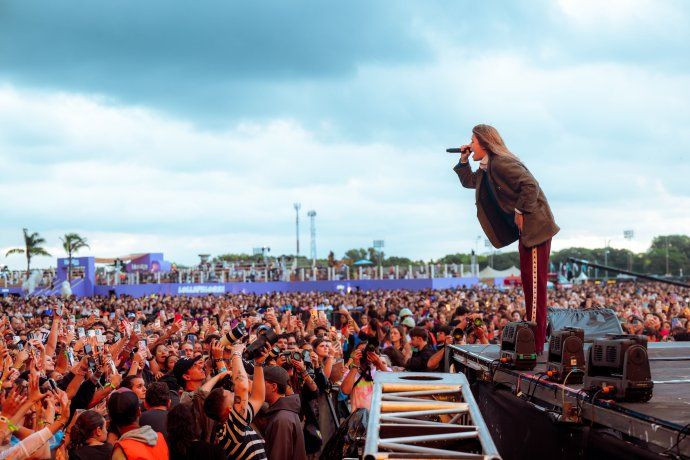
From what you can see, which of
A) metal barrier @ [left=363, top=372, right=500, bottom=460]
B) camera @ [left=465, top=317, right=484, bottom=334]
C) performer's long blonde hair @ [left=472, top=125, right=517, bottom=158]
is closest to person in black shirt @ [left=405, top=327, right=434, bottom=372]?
camera @ [left=465, top=317, right=484, bottom=334]

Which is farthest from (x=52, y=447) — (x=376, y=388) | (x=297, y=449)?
(x=376, y=388)

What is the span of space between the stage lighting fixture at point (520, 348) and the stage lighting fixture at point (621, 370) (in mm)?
1517

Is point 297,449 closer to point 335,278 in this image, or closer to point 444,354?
point 444,354

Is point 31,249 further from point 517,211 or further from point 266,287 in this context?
point 517,211

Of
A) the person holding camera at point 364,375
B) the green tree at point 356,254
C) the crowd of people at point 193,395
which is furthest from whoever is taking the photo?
the green tree at point 356,254

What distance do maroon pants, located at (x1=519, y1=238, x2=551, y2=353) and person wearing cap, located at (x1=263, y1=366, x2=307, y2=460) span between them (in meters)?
2.22

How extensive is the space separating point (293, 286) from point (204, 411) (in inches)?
1609

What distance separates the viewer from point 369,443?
2.58 m

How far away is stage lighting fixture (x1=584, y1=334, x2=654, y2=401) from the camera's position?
145 inches

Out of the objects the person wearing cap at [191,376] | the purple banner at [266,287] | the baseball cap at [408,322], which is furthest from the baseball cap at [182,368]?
the purple banner at [266,287]

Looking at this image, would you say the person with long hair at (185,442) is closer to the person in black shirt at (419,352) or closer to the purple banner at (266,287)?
the person in black shirt at (419,352)

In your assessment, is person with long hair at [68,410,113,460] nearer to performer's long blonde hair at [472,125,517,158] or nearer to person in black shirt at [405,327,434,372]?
performer's long blonde hair at [472,125,517,158]

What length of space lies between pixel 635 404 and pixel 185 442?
2.61 metres

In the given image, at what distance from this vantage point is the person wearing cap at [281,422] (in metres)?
5.46
